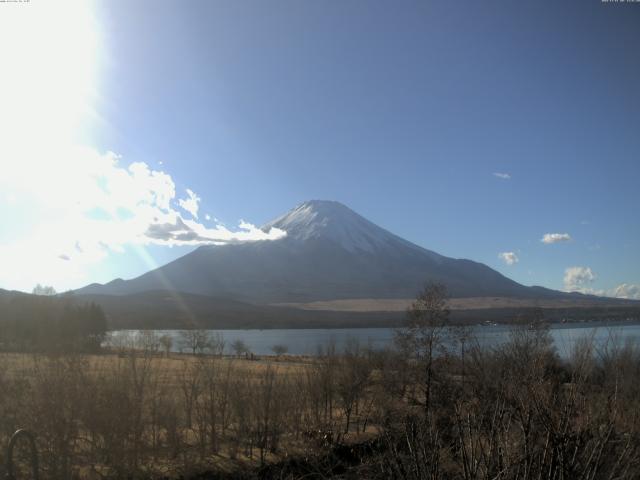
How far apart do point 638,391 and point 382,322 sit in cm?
15368

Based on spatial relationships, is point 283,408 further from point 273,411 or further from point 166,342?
point 166,342

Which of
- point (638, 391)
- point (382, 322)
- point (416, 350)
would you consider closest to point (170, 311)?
point (382, 322)

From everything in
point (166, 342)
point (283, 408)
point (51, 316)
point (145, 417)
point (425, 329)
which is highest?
point (425, 329)

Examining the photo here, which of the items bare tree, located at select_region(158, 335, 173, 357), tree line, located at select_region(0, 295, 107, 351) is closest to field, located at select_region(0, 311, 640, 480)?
bare tree, located at select_region(158, 335, 173, 357)

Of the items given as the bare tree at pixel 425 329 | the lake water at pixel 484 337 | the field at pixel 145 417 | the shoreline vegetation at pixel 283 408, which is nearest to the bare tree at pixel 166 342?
the lake water at pixel 484 337

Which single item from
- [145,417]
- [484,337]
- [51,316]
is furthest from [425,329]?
[51,316]

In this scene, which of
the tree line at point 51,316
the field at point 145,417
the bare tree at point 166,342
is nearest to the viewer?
the field at point 145,417

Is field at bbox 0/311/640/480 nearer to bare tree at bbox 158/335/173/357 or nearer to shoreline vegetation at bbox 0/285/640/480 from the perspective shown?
shoreline vegetation at bbox 0/285/640/480

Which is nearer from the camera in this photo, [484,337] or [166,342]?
[484,337]

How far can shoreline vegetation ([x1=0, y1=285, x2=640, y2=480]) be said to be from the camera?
303 inches

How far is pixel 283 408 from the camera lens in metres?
22.8

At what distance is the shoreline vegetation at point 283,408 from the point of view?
25.2 feet

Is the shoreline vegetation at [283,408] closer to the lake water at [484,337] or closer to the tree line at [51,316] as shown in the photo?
the lake water at [484,337]

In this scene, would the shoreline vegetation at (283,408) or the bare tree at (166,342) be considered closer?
the shoreline vegetation at (283,408)
